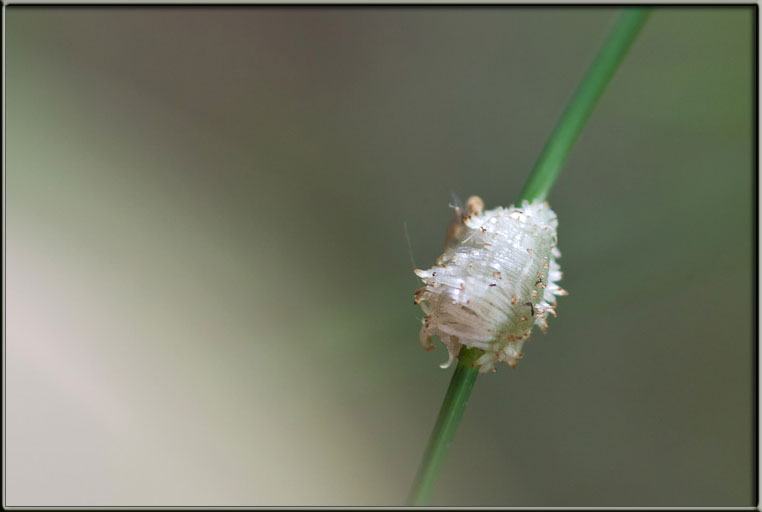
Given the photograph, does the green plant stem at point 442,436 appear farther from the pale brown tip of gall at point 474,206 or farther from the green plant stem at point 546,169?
the pale brown tip of gall at point 474,206

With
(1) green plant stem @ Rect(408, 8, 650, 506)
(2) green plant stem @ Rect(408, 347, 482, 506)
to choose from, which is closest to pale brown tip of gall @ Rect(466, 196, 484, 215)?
(1) green plant stem @ Rect(408, 8, 650, 506)

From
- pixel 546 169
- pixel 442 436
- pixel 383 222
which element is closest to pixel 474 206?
pixel 546 169

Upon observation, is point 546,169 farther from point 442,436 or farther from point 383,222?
point 383,222

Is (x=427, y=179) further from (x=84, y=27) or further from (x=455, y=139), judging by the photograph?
(x=84, y=27)

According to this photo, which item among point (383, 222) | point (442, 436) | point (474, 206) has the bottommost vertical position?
point (442, 436)

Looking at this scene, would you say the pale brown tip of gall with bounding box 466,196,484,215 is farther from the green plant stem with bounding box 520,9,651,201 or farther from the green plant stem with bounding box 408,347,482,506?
the green plant stem with bounding box 408,347,482,506

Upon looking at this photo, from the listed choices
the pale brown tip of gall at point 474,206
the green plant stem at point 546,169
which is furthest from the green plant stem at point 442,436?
the pale brown tip of gall at point 474,206

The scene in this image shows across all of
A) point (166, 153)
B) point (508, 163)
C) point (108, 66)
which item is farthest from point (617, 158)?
point (108, 66)
